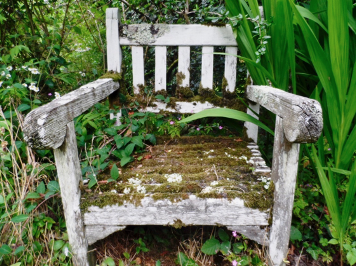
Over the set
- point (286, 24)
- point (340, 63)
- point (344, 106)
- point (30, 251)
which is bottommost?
point (30, 251)

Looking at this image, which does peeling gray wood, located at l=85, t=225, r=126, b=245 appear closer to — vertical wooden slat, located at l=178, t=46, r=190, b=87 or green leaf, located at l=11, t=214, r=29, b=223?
green leaf, located at l=11, t=214, r=29, b=223

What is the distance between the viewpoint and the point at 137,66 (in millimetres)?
1677

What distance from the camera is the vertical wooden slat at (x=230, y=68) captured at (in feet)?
5.37

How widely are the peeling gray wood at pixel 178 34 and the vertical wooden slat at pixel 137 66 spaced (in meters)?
0.05

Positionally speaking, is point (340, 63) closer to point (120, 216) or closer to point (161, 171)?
point (161, 171)

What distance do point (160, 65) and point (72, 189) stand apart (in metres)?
0.98

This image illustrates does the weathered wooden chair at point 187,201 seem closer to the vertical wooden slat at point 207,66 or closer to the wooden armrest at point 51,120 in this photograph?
the wooden armrest at point 51,120

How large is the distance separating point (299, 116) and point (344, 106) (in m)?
0.50

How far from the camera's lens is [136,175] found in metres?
1.19

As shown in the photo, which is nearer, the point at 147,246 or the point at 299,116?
the point at 299,116

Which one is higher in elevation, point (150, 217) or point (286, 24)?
point (286, 24)

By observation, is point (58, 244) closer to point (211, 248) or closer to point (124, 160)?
point (124, 160)

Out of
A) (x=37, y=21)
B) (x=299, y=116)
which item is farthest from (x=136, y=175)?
(x=37, y=21)

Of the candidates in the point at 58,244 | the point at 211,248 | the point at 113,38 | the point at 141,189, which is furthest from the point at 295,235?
the point at 113,38
